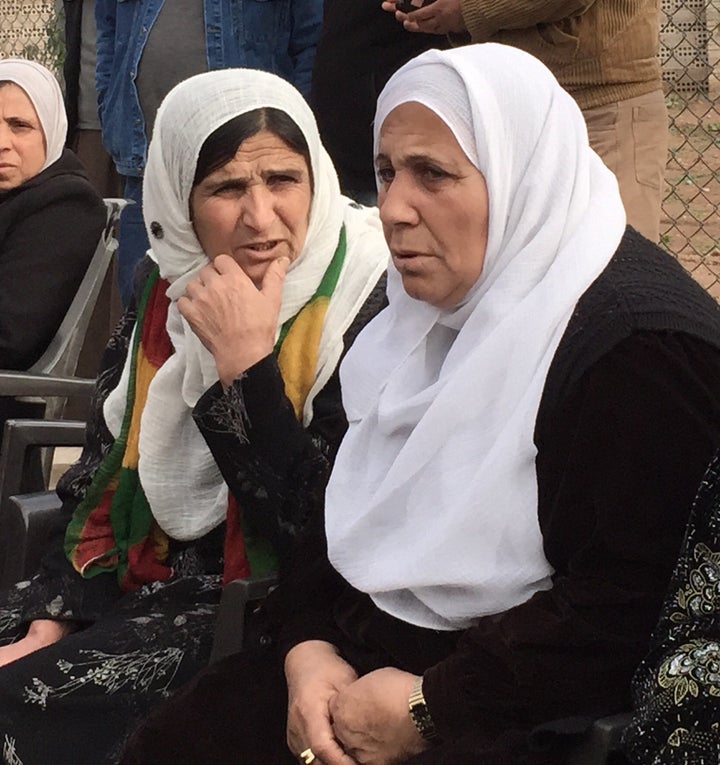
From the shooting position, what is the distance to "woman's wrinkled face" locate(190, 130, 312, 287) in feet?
9.24

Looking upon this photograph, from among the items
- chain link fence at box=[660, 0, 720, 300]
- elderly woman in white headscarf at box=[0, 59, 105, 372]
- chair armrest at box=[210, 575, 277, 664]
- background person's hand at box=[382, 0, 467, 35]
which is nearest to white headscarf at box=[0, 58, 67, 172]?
elderly woman in white headscarf at box=[0, 59, 105, 372]

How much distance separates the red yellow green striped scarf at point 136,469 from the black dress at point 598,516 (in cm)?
83

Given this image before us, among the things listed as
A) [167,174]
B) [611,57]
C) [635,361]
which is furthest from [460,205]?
[611,57]

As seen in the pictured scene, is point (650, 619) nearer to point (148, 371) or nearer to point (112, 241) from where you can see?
point (148, 371)

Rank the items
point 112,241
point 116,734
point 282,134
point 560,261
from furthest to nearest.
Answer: point 112,241 < point 282,134 < point 116,734 < point 560,261

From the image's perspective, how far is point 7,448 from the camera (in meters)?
3.37

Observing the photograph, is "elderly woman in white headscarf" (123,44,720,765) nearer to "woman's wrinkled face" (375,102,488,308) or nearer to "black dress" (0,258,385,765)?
"woman's wrinkled face" (375,102,488,308)

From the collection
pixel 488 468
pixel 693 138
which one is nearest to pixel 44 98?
pixel 488 468

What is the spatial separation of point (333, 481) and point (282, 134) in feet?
2.61

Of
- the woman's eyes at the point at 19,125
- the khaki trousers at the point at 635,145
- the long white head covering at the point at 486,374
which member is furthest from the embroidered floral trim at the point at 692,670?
the woman's eyes at the point at 19,125

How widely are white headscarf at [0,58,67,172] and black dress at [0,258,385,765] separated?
7.64 feet

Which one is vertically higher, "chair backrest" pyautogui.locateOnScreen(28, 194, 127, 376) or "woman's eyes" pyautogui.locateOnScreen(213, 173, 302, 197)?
"woman's eyes" pyautogui.locateOnScreen(213, 173, 302, 197)

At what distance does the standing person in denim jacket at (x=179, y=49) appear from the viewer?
454 cm

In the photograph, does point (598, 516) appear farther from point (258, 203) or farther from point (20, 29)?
point (20, 29)
